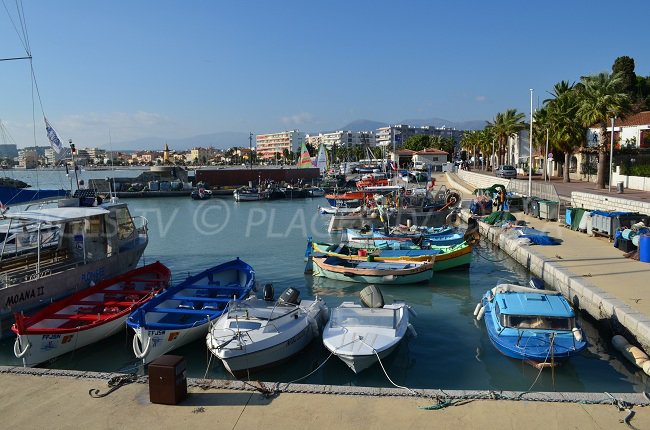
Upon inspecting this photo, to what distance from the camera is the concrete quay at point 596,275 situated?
45.4 ft

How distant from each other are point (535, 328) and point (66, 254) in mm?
16216

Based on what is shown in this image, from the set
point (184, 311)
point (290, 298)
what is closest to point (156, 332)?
point (184, 311)

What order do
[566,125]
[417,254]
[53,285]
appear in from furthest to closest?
[566,125] → [417,254] → [53,285]

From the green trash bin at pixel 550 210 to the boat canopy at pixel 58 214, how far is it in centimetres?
2732

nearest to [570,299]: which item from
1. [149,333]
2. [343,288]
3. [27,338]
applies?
[343,288]

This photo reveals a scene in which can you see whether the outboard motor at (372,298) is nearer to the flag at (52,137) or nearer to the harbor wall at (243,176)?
the flag at (52,137)

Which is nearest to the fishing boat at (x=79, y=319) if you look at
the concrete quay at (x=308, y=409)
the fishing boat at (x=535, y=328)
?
the concrete quay at (x=308, y=409)

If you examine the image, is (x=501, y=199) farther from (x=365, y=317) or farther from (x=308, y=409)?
(x=308, y=409)

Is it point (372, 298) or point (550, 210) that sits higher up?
point (550, 210)

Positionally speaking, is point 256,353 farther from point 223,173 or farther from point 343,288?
point 223,173

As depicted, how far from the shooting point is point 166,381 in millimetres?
8789

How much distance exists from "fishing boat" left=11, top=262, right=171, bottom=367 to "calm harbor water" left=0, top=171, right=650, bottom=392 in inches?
25.8

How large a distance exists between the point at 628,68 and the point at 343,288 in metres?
74.7

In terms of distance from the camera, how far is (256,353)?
12.1 m
